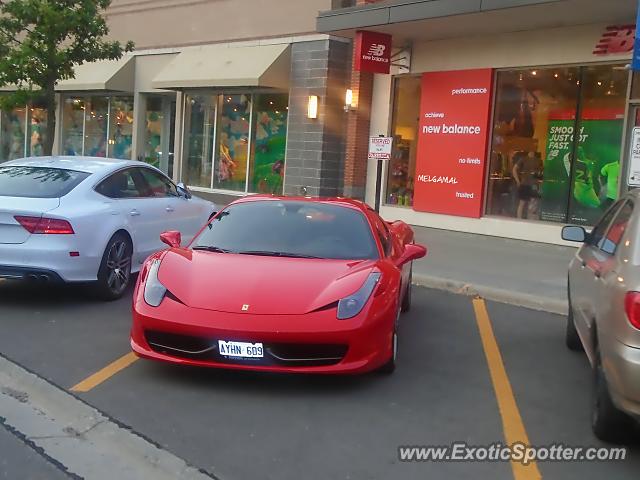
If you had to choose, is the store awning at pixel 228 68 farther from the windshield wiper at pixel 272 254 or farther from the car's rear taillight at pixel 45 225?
the windshield wiper at pixel 272 254

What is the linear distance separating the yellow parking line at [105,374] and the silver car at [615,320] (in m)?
3.27

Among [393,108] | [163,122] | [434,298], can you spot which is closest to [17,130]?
[163,122]

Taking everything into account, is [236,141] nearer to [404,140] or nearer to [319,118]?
[319,118]

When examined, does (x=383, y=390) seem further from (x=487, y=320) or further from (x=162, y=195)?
(x=162, y=195)

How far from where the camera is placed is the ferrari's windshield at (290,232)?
5.84 metres

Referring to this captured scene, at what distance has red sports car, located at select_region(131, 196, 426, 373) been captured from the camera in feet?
15.8

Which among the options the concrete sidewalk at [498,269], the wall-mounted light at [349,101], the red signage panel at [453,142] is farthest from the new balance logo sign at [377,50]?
the concrete sidewalk at [498,269]

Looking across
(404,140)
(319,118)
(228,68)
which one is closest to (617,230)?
(404,140)

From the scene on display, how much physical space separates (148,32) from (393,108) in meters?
8.32

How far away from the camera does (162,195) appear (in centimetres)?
898

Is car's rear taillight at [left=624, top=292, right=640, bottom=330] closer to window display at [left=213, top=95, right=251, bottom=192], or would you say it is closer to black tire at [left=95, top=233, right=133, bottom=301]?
black tire at [left=95, top=233, right=133, bottom=301]

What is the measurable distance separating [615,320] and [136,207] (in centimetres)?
554

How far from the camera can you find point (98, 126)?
23.5 meters

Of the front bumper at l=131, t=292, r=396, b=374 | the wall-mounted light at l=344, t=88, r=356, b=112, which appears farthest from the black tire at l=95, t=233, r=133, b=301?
the wall-mounted light at l=344, t=88, r=356, b=112
